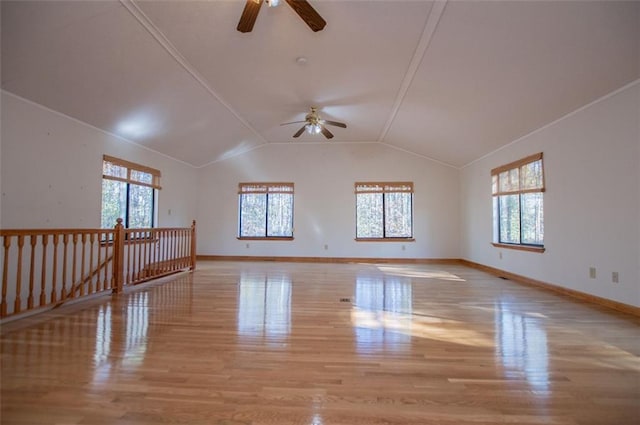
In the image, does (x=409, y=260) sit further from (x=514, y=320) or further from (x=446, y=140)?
(x=514, y=320)

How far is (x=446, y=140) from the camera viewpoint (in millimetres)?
6230

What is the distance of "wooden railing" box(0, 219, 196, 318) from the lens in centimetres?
307

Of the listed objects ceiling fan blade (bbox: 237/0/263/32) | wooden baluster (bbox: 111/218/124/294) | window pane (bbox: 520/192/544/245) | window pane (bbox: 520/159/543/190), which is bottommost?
wooden baluster (bbox: 111/218/124/294)

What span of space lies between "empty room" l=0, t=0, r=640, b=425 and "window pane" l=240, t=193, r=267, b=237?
1644 millimetres

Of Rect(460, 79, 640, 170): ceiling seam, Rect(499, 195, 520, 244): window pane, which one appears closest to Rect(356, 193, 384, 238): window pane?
Rect(460, 79, 640, 170): ceiling seam

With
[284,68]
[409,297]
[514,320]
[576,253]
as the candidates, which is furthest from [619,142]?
[284,68]

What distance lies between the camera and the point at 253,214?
8172 mm

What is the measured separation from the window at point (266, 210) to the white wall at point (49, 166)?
3012mm

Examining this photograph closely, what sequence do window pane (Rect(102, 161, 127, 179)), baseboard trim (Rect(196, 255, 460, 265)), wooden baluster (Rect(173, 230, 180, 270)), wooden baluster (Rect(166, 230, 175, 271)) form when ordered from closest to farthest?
window pane (Rect(102, 161, 127, 179)), wooden baluster (Rect(166, 230, 175, 271)), wooden baluster (Rect(173, 230, 180, 270)), baseboard trim (Rect(196, 255, 460, 265))

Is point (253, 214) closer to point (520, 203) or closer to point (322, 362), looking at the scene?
A: point (520, 203)


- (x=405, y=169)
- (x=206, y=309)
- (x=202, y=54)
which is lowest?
(x=206, y=309)

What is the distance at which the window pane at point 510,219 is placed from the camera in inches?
212

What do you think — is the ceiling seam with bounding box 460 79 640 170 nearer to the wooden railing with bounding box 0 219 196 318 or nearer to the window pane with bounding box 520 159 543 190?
the window pane with bounding box 520 159 543 190

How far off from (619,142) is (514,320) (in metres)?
2.37
